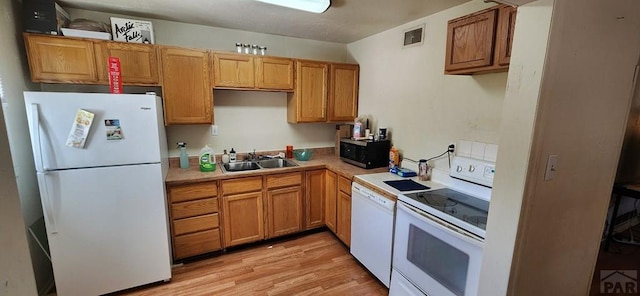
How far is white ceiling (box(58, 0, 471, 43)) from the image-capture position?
7.02ft

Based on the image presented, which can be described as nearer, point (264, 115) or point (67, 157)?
point (67, 157)

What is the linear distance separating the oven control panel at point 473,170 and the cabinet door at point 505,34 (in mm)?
711

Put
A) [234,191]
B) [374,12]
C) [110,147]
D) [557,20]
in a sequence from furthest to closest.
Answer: [234,191]
[374,12]
[110,147]
[557,20]

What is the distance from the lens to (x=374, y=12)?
231 cm

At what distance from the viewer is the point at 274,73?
2.88m

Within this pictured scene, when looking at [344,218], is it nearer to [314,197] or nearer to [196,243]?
[314,197]

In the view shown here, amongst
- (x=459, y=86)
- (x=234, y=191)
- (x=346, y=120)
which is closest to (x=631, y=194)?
(x=459, y=86)

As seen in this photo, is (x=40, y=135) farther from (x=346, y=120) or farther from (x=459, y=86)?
(x=459, y=86)

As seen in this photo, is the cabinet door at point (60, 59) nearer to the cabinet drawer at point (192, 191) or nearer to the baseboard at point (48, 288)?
the cabinet drawer at point (192, 191)

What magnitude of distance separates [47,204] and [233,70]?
1772 mm

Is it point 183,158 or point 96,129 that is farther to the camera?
point 183,158

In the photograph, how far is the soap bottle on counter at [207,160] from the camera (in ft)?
8.75

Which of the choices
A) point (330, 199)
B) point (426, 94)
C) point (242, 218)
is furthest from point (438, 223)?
point (242, 218)

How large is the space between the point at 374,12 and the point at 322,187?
1.85 metres
